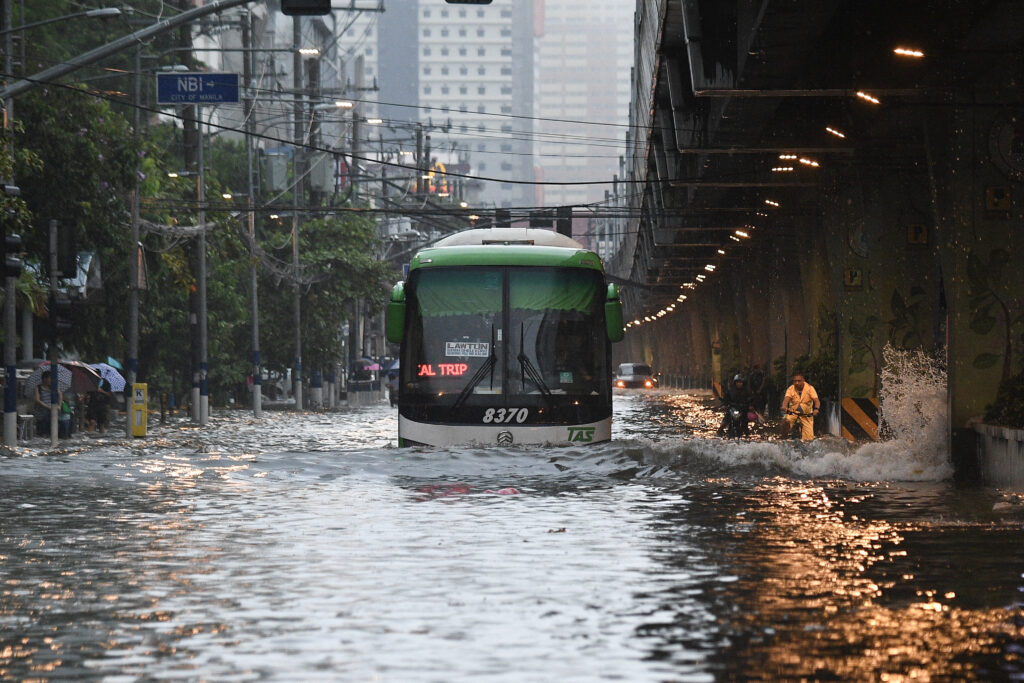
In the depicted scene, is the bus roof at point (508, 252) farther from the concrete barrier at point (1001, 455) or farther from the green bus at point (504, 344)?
the concrete barrier at point (1001, 455)

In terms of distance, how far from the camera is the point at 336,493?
20.6m

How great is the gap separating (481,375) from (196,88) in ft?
37.8

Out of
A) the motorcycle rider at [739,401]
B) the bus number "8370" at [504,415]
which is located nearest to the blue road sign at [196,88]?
the bus number "8370" at [504,415]

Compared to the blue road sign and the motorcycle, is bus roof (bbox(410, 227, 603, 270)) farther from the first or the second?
the motorcycle

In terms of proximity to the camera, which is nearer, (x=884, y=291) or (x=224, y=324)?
(x=884, y=291)

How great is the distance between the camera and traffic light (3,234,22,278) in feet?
93.7

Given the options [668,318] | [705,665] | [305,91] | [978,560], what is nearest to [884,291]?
[978,560]

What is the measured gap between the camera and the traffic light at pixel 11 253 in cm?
2855

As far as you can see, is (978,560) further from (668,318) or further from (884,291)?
(668,318)

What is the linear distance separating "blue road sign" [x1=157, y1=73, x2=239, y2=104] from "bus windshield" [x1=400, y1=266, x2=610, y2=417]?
930 centimetres

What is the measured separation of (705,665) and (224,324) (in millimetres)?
53400

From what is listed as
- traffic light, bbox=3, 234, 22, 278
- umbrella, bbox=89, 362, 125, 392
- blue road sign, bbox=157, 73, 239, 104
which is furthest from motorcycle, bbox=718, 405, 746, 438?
umbrella, bbox=89, 362, 125, 392

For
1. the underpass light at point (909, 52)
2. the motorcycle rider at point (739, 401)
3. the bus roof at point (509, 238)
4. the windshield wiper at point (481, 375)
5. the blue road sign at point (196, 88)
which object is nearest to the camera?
the underpass light at point (909, 52)

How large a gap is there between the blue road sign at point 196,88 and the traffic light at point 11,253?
4.86 m
